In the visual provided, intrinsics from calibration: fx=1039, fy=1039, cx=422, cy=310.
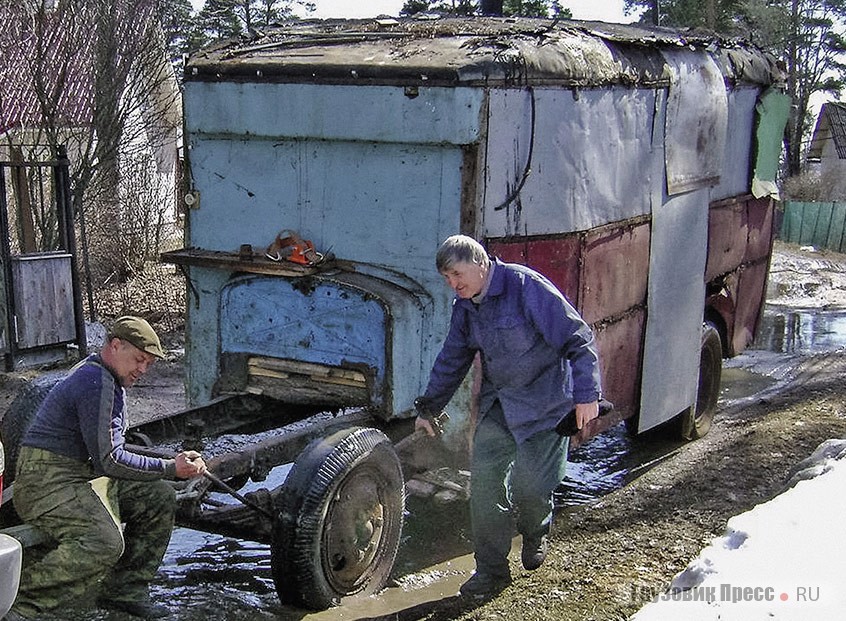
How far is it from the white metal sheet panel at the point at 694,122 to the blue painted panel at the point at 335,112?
6.99 feet

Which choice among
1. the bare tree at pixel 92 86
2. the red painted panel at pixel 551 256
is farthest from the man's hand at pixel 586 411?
the bare tree at pixel 92 86

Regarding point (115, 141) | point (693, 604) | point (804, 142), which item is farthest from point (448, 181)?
point (804, 142)

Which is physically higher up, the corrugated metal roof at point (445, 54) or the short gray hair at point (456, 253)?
the corrugated metal roof at point (445, 54)

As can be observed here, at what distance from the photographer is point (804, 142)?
148 ft

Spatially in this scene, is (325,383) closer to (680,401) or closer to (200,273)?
(200,273)

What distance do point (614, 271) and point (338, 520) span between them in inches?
105

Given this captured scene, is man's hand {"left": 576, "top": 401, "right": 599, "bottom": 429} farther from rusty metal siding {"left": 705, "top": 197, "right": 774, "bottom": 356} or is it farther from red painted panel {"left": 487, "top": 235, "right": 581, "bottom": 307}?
rusty metal siding {"left": 705, "top": 197, "right": 774, "bottom": 356}

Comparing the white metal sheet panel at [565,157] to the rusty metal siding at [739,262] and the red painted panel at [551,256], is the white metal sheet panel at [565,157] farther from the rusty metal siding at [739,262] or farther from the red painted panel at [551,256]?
the rusty metal siding at [739,262]

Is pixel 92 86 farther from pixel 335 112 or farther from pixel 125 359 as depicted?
pixel 125 359

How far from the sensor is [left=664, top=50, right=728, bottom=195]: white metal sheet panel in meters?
Result: 7.05

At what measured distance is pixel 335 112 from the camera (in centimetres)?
576

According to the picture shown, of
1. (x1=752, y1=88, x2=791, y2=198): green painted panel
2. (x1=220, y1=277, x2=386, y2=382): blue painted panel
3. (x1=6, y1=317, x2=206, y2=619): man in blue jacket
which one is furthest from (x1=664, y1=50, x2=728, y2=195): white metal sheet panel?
(x1=6, y1=317, x2=206, y2=619): man in blue jacket

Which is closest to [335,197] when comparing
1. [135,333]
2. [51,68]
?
[135,333]

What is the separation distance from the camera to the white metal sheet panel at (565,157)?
559 centimetres
